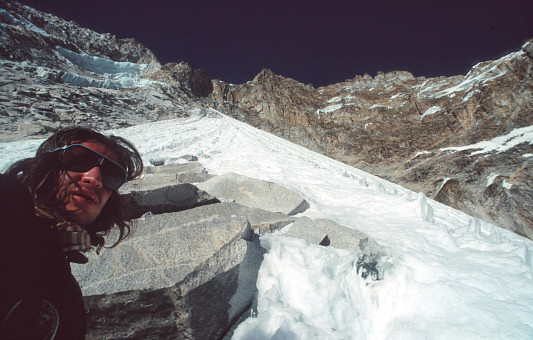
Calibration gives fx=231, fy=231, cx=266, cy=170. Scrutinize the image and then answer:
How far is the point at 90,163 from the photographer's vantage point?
3.89ft

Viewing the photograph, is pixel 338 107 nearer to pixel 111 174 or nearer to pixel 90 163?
pixel 111 174

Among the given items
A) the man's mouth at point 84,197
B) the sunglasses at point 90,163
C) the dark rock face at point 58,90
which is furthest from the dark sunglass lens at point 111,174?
the dark rock face at point 58,90

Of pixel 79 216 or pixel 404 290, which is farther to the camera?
pixel 404 290

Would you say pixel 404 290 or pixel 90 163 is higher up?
pixel 90 163

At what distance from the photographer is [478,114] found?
30531mm

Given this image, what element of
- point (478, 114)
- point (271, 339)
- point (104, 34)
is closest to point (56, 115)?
point (271, 339)

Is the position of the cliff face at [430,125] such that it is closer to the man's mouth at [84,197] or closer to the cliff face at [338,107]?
the cliff face at [338,107]

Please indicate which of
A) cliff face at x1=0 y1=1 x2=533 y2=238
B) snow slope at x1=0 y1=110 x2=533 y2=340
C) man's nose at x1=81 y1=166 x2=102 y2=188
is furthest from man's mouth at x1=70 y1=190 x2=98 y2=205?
cliff face at x1=0 y1=1 x2=533 y2=238

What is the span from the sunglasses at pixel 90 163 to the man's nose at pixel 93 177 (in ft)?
0.06

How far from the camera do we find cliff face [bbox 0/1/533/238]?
46.2ft

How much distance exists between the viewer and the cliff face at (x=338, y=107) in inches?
555

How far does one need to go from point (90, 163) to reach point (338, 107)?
5662 cm

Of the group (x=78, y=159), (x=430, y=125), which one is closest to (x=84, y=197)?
(x=78, y=159)

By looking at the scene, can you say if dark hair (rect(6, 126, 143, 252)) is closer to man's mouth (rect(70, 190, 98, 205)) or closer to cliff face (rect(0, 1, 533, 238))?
man's mouth (rect(70, 190, 98, 205))
